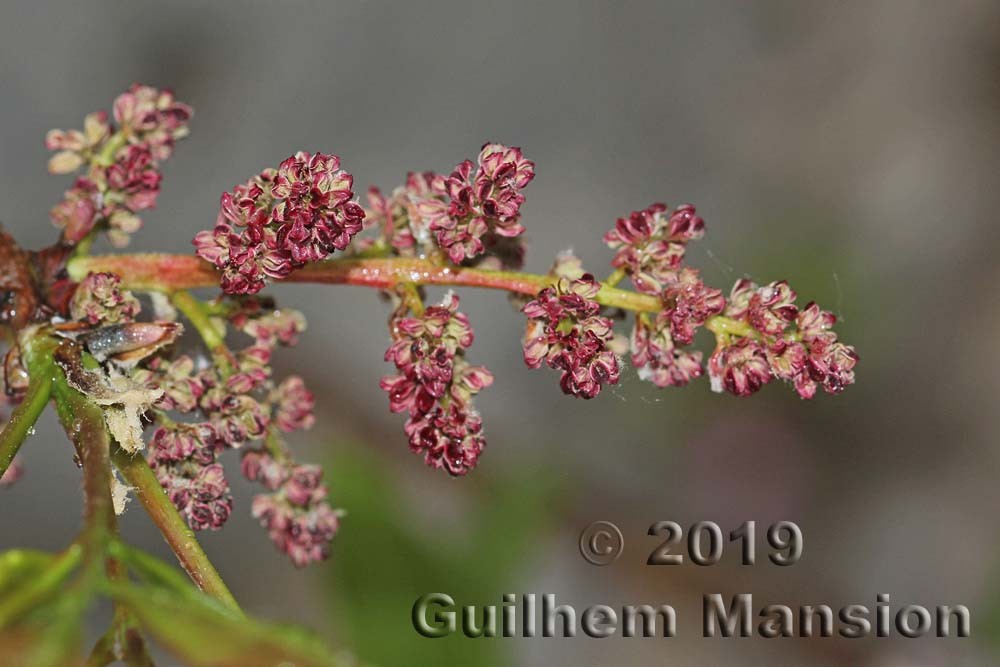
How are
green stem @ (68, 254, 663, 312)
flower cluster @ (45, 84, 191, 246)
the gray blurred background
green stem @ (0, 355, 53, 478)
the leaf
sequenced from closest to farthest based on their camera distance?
the leaf < green stem @ (0, 355, 53, 478) < green stem @ (68, 254, 663, 312) < flower cluster @ (45, 84, 191, 246) < the gray blurred background

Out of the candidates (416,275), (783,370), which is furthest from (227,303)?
(783,370)

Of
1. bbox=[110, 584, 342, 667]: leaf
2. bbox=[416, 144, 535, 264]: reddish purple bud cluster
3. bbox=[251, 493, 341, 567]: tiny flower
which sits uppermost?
bbox=[416, 144, 535, 264]: reddish purple bud cluster

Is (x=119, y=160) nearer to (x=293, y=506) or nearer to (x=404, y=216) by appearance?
(x=404, y=216)

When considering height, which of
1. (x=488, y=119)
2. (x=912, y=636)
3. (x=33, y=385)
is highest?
(x=488, y=119)

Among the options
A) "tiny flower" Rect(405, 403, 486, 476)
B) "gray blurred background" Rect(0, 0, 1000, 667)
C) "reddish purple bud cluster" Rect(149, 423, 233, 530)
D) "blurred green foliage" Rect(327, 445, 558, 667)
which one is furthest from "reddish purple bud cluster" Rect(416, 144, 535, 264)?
"gray blurred background" Rect(0, 0, 1000, 667)

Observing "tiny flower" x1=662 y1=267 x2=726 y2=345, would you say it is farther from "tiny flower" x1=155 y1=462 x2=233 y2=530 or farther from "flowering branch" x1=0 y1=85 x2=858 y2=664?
"tiny flower" x1=155 y1=462 x2=233 y2=530

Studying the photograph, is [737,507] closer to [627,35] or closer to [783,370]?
[627,35]

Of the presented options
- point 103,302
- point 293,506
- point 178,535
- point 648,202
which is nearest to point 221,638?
point 178,535
